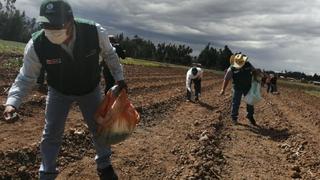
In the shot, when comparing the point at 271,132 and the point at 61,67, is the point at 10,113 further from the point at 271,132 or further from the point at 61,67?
the point at 271,132

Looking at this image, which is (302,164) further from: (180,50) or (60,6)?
(180,50)

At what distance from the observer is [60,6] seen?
4.47m

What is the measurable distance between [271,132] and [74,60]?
7847 millimetres

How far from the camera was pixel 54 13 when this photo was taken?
4.40m

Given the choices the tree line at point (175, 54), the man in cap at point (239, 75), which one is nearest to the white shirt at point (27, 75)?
the man in cap at point (239, 75)

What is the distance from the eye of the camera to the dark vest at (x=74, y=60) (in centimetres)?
473

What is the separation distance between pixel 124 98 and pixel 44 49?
975 mm

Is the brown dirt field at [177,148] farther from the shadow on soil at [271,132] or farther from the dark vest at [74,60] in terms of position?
the dark vest at [74,60]

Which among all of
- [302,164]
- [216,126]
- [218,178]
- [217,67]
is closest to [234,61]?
[216,126]

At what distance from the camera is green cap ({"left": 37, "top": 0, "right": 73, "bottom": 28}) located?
173 inches

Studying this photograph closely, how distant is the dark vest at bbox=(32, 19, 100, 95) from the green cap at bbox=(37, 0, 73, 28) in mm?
304

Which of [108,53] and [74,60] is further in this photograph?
[108,53]

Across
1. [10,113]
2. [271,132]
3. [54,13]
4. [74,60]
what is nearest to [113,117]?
[74,60]

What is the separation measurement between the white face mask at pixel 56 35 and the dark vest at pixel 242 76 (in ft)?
27.1
